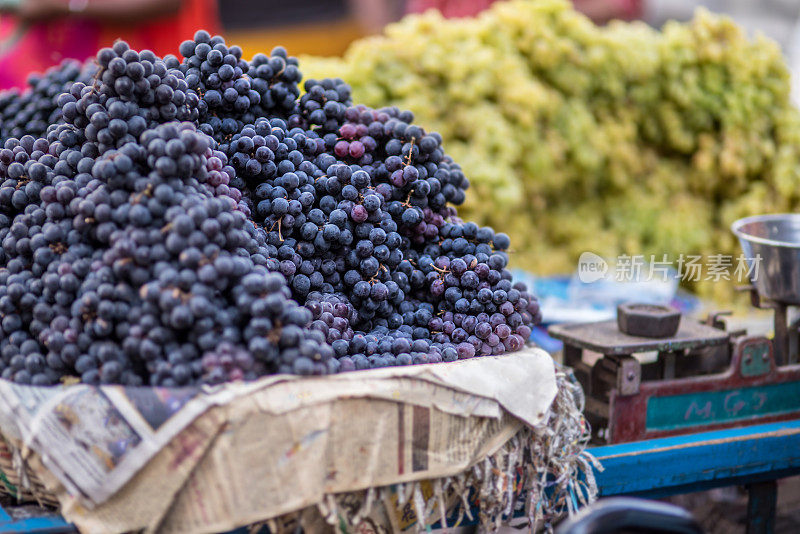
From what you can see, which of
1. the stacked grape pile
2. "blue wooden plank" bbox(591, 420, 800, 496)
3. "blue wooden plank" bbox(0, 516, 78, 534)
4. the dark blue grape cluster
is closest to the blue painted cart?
"blue wooden plank" bbox(591, 420, 800, 496)

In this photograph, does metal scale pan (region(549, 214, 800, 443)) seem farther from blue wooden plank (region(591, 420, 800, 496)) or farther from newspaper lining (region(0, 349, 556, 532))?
newspaper lining (region(0, 349, 556, 532))

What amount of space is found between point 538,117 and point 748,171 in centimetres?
120

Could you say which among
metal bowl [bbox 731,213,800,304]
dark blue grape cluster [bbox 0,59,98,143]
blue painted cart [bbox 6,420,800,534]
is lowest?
blue painted cart [bbox 6,420,800,534]

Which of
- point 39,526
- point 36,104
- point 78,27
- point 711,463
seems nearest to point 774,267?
point 711,463

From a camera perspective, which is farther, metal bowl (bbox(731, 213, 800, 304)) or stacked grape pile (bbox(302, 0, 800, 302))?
stacked grape pile (bbox(302, 0, 800, 302))

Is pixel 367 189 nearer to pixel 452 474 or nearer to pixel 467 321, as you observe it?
pixel 467 321

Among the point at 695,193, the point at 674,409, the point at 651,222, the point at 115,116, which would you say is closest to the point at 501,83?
the point at 651,222

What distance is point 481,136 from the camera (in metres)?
→ 2.96

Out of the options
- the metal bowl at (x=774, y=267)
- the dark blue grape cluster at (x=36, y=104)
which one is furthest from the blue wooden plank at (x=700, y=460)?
the dark blue grape cluster at (x=36, y=104)

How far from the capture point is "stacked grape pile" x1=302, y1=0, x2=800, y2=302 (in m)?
3.02

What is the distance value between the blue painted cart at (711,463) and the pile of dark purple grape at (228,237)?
45 cm

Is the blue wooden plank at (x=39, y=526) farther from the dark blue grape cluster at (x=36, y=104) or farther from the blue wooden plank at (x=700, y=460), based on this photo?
the blue wooden plank at (x=700, y=460)

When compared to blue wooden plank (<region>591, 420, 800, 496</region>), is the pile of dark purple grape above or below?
above

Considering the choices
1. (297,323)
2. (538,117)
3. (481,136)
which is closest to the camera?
(297,323)
